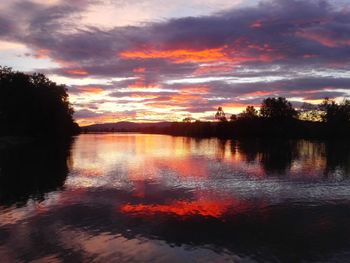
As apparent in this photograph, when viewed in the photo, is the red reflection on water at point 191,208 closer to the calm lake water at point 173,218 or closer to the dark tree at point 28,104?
the calm lake water at point 173,218

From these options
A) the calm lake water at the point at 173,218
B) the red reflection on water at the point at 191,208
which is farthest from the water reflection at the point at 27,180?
the red reflection on water at the point at 191,208

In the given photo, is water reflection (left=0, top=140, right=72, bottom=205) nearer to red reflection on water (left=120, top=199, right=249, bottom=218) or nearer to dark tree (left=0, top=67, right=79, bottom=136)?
red reflection on water (left=120, top=199, right=249, bottom=218)

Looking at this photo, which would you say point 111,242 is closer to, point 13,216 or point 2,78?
point 13,216

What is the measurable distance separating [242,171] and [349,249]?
28.7m

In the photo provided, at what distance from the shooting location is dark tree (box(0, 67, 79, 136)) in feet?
390

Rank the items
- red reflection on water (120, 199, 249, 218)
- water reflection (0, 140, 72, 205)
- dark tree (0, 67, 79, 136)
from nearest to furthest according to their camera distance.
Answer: red reflection on water (120, 199, 249, 218) < water reflection (0, 140, 72, 205) < dark tree (0, 67, 79, 136)

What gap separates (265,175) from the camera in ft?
144

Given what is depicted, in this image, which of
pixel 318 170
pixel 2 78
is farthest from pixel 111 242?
pixel 2 78

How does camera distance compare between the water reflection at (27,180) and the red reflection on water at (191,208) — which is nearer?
the red reflection on water at (191,208)

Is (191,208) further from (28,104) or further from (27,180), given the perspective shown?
(28,104)

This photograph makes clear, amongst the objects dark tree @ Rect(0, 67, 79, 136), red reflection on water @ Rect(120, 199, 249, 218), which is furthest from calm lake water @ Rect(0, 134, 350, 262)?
dark tree @ Rect(0, 67, 79, 136)

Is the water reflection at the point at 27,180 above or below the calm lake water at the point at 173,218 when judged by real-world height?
above

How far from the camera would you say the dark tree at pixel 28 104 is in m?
119

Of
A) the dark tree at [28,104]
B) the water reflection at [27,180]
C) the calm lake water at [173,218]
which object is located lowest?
the calm lake water at [173,218]
